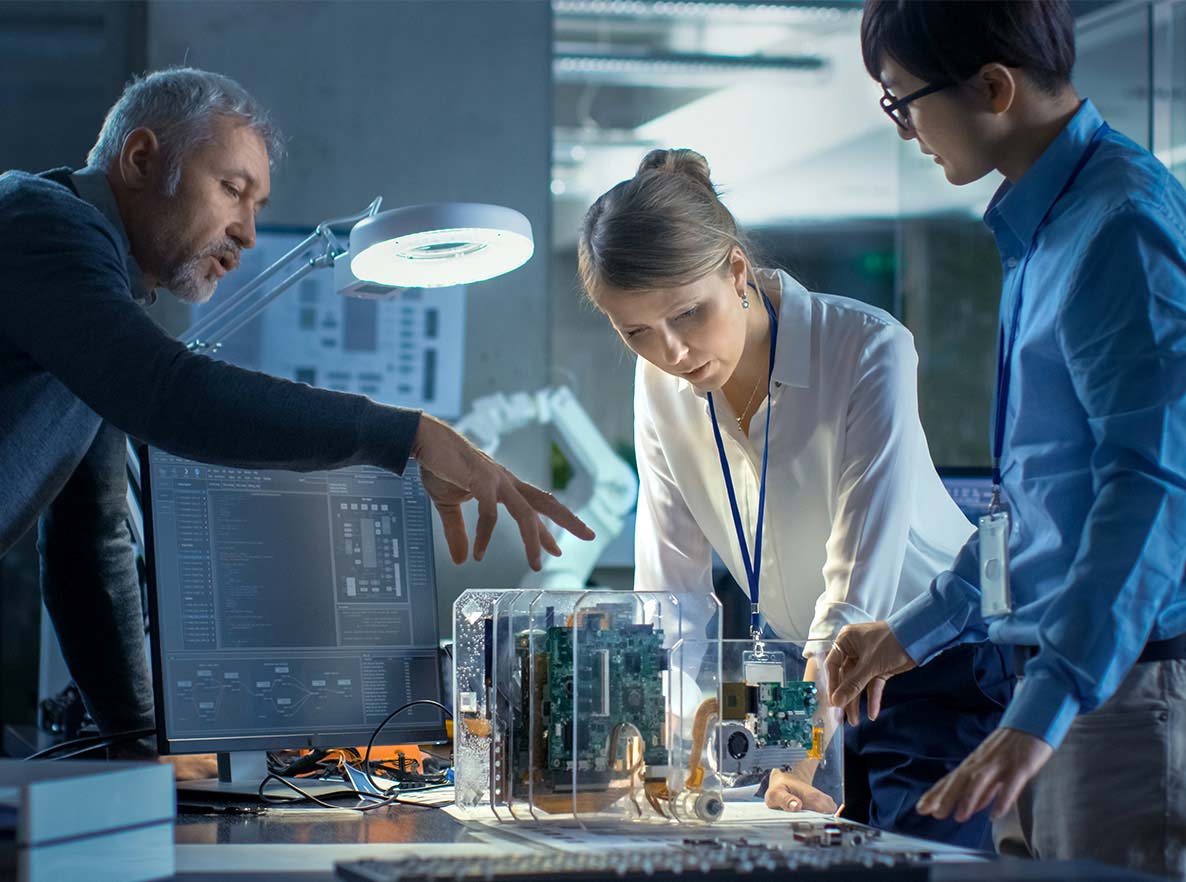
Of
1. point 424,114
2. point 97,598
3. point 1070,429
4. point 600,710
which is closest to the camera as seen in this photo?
point 1070,429

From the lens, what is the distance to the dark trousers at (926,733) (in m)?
1.52

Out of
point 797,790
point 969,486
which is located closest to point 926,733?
point 797,790

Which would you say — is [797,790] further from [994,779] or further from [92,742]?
[92,742]

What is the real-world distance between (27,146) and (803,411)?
11.1 feet

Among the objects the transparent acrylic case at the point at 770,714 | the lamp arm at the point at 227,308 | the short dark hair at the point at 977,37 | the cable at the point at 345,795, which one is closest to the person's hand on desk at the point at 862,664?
the transparent acrylic case at the point at 770,714

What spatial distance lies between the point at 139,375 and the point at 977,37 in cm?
85

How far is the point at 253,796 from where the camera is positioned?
1.48 metres

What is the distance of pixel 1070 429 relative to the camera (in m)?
1.11

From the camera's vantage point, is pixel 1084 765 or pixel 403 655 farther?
pixel 403 655

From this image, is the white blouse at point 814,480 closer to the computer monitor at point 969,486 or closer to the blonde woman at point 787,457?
the blonde woman at point 787,457

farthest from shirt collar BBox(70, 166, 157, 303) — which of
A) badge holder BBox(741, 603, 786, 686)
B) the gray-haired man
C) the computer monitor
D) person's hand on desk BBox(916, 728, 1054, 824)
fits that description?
the computer monitor

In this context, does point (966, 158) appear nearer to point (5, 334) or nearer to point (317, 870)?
point (317, 870)

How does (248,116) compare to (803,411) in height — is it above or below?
above

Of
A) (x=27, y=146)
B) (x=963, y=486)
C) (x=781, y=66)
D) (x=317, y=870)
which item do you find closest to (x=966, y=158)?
(x=317, y=870)
